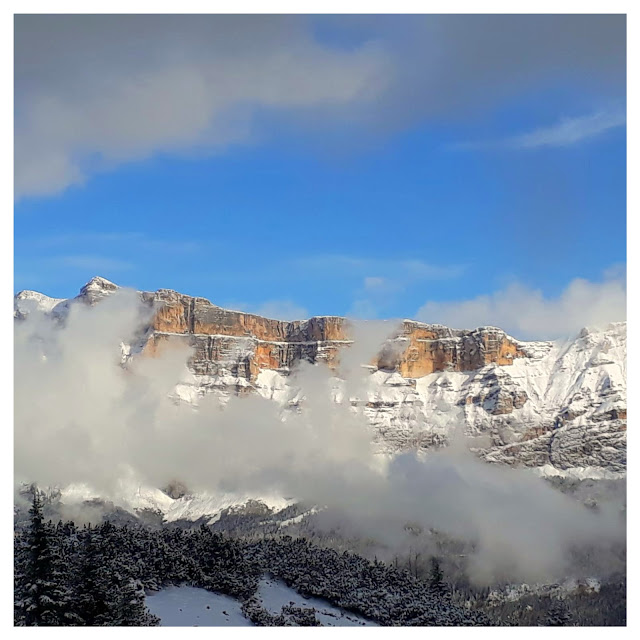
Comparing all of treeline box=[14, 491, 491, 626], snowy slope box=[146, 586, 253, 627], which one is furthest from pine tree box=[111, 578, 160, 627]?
snowy slope box=[146, 586, 253, 627]

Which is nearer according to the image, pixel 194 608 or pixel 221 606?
pixel 194 608

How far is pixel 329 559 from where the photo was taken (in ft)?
266

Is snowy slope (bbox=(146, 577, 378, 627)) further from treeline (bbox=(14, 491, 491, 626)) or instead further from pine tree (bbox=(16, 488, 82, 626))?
pine tree (bbox=(16, 488, 82, 626))

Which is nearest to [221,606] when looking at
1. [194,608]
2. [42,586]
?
[194,608]

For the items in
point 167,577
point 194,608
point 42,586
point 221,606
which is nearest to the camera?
point 42,586

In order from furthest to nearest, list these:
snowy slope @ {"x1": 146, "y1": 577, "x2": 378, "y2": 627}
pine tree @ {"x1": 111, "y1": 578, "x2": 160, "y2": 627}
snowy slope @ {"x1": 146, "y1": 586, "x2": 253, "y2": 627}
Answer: snowy slope @ {"x1": 146, "y1": 577, "x2": 378, "y2": 627}
snowy slope @ {"x1": 146, "y1": 586, "x2": 253, "y2": 627}
pine tree @ {"x1": 111, "y1": 578, "x2": 160, "y2": 627}

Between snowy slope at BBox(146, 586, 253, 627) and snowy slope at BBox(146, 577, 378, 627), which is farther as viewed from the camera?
snowy slope at BBox(146, 577, 378, 627)

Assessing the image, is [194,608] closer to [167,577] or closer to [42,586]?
[167,577]

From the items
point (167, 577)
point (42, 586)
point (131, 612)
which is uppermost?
point (42, 586)

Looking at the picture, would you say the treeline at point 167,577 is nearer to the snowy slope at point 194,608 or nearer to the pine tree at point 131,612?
the pine tree at point 131,612

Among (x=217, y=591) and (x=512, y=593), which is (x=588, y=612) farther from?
(x=217, y=591)
